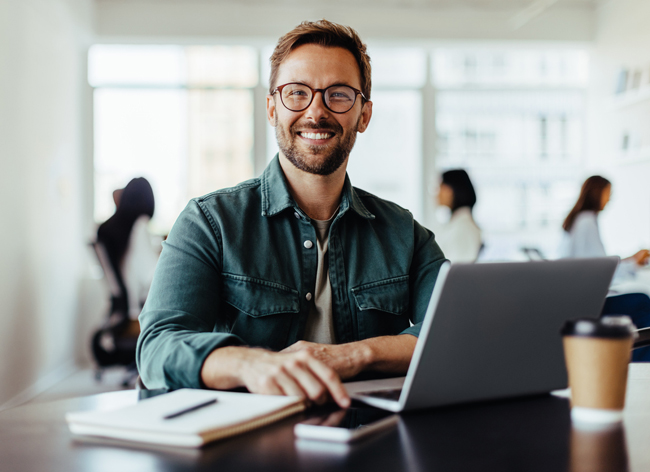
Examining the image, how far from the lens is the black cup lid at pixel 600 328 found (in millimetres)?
658

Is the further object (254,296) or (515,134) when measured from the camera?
(515,134)

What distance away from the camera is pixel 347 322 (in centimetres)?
137

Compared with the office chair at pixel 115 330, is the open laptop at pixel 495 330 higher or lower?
higher

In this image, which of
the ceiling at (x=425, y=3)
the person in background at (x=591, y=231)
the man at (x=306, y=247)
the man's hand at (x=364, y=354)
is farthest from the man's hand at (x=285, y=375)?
the ceiling at (x=425, y=3)

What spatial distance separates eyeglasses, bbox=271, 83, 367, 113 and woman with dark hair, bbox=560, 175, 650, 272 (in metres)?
3.20

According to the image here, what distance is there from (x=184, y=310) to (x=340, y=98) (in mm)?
624

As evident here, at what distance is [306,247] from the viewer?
4.48ft

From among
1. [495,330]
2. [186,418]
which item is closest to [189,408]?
[186,418]

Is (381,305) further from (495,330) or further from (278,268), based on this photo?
(495,330)

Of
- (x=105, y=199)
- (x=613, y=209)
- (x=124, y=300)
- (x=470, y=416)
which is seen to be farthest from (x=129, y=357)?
(x=613, y=209)

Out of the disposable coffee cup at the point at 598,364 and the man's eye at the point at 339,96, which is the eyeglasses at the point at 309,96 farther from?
the disposable coffee cup at the point at 598,364

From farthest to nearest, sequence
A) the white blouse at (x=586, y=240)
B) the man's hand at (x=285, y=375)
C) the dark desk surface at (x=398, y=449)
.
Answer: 1. the white blouse at (x=586, y=240)
2. the man's hand at (x=285, y=375)
3. the dark desk surface at (x=398, y=449)

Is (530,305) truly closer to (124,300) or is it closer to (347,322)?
(347,322)

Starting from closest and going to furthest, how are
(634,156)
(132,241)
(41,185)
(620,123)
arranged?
(132,241)
(41,185)
(634,156)
(620,123)
